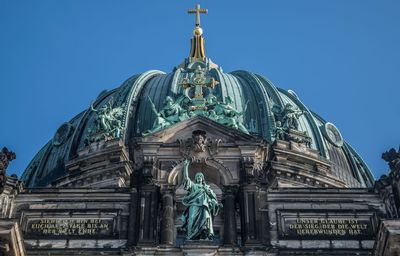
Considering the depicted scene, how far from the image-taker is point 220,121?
38312 millimetres

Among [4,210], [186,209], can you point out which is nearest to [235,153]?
[186,209]

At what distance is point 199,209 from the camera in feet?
108

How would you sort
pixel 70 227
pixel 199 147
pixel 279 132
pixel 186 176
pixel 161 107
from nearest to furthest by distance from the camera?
pixel 70 227, pixel 186 176, pixel 199 147, pixel 279 132, pixel 161 107

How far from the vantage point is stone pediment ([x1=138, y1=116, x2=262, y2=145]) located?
36000mm

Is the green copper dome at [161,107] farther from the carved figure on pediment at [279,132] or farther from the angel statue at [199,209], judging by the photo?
the angel statue at [199,209]

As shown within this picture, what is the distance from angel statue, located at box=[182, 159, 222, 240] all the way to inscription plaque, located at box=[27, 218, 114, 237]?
278 cm

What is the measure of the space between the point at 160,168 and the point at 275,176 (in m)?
9.93

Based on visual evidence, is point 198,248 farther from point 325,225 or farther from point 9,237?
point 9,237

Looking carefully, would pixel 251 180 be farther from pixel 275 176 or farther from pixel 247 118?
pixel 247 118

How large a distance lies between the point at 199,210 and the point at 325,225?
448 centimetres

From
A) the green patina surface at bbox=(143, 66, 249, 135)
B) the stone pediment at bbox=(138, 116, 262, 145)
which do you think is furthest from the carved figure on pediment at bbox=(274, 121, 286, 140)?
the stone pediment at bbox=(138, 116, 262, 145)

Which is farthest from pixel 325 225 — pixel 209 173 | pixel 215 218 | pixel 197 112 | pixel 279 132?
pixel 279 132

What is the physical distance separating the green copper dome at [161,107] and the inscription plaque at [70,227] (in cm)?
1272

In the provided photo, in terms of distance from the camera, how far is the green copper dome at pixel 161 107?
48.8 meters
